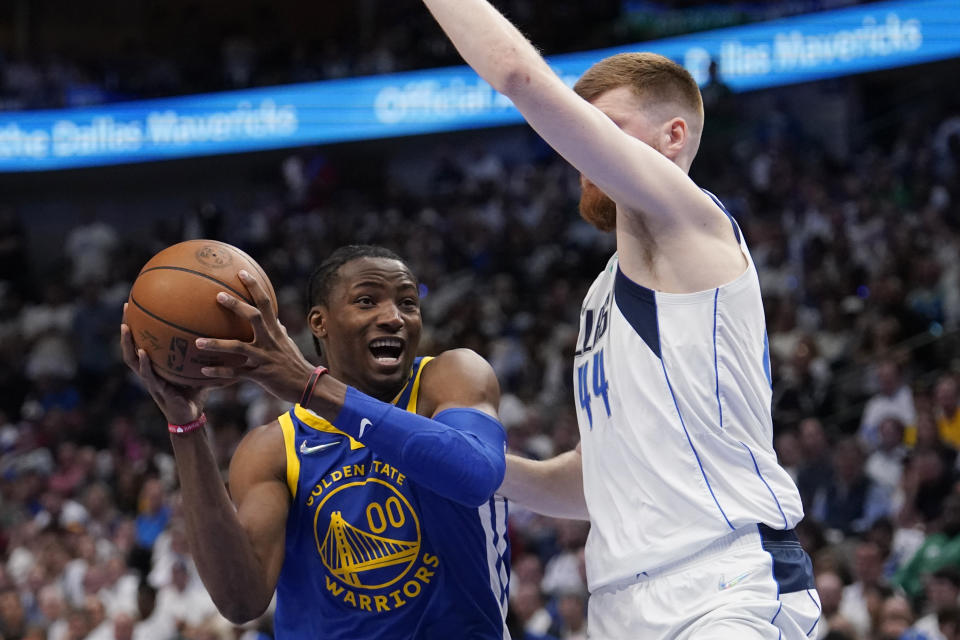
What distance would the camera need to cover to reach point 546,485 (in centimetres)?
353

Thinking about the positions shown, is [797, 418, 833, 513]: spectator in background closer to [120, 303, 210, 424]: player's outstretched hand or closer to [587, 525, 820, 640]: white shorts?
[587, 525, 820, 640]: white shorts

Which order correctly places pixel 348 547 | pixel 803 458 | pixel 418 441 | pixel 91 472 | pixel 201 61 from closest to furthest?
1. pixel 418 441
2. pixel 348 547
3. pixel 803 458
4. pixel 91 472
5. pixel 201 61

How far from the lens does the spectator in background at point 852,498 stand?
8344 millimetres

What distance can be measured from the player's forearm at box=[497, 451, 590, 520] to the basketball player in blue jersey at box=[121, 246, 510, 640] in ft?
0.28

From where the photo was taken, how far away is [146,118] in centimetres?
1648

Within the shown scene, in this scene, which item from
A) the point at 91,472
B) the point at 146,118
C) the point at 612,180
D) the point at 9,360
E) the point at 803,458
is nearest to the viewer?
the point at 612,180

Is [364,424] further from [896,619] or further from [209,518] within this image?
[896,619]

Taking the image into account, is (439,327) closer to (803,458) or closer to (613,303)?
(803,458)

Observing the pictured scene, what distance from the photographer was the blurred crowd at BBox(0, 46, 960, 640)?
8203 mm

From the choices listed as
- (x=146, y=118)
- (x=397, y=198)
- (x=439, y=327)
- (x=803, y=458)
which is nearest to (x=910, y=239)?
(x=803, y=458)

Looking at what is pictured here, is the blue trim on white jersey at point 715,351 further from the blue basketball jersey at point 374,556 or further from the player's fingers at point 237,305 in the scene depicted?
the player's fingers at point 237,305

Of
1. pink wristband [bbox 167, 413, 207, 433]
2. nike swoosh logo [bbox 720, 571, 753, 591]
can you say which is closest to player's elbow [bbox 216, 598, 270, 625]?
pink wristband [bbox 167, 413, 207, 433]

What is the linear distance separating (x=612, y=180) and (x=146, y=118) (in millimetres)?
14971

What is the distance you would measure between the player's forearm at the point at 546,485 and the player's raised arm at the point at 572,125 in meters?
1.06
